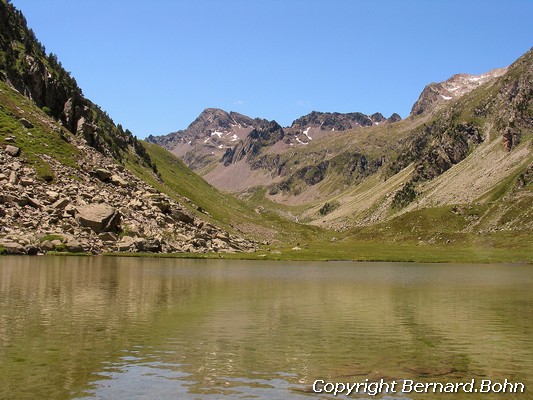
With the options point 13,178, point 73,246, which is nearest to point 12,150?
point 13,178

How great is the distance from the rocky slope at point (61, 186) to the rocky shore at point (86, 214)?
180 mm

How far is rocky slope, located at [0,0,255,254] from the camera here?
9831cm

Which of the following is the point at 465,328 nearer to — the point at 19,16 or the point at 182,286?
the point at 182,286

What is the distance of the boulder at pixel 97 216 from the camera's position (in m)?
105

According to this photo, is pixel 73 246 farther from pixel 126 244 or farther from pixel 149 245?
pixel 149 245

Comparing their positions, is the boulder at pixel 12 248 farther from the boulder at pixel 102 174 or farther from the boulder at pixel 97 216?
the boulder at pixel 102 174

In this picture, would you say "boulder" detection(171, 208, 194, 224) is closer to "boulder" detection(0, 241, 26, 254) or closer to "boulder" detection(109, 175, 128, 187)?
"boulder" detection(109, 175, 128, 187)

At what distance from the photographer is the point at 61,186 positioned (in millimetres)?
111062

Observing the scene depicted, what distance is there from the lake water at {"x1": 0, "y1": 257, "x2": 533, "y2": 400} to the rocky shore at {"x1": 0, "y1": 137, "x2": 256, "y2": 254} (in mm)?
46069

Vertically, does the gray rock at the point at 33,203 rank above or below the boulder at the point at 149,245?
above

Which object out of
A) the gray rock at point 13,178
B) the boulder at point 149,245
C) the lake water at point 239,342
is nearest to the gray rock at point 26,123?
the gray rock at point 13,178

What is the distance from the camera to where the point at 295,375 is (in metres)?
21.4

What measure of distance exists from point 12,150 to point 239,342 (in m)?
101

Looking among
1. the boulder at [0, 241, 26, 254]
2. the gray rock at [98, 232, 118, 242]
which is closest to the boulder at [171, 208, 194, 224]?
the gray rock at [98, 232, 118, 242]
